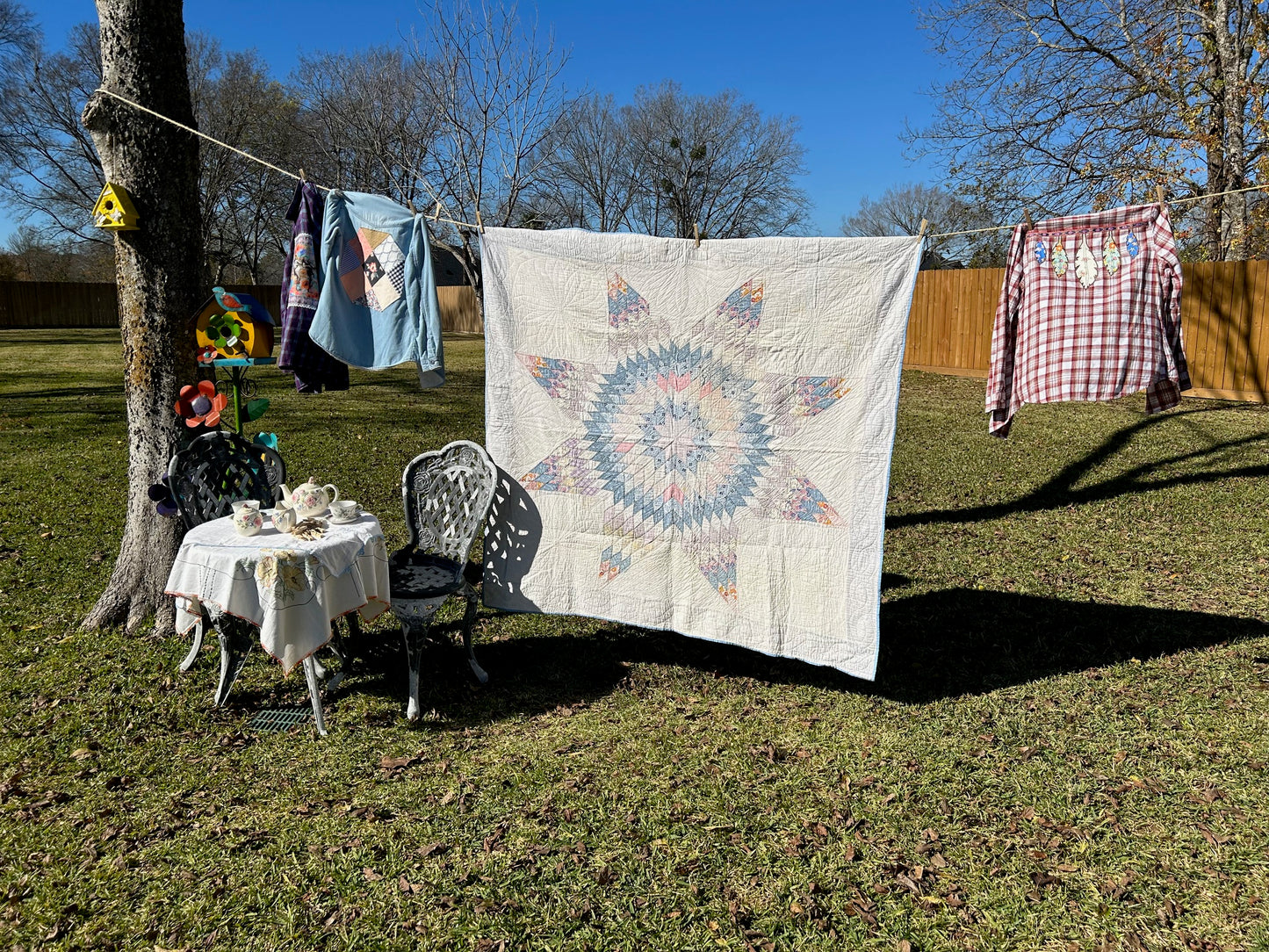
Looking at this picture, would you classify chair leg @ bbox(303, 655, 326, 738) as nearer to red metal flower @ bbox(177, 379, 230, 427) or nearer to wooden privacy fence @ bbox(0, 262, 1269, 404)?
red metal flower @ bbox(177, 379, 230, 427)

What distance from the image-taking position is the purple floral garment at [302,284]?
3988 mm

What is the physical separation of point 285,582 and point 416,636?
70 centimetres

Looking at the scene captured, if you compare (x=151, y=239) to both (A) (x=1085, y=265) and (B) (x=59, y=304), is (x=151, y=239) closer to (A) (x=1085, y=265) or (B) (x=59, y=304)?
(A) (x=1085, y=265)

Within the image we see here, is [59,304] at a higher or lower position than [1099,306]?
higher

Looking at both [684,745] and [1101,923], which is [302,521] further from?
[1101,923]

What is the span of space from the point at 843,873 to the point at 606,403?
2.26 m

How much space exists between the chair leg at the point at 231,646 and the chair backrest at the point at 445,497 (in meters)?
0.94

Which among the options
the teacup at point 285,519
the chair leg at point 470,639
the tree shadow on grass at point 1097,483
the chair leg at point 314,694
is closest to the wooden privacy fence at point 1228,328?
the tree shadow on grass at point 1097,483

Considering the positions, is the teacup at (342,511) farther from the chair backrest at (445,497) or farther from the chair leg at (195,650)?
the chair leg at (195,650)

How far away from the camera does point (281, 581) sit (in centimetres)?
360

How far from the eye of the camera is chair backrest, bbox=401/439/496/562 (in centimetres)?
436

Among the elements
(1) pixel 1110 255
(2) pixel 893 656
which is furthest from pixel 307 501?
(1) pixel 1110 255

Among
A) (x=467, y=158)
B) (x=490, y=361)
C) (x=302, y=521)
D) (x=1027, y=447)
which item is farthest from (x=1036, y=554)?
(x=467, y=158)

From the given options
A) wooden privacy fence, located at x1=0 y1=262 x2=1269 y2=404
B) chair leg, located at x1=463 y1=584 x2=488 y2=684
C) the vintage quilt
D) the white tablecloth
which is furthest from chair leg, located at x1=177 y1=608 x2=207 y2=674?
wooden privacy fence, located at x1=0 y1=262 x2=1269 y2=404
